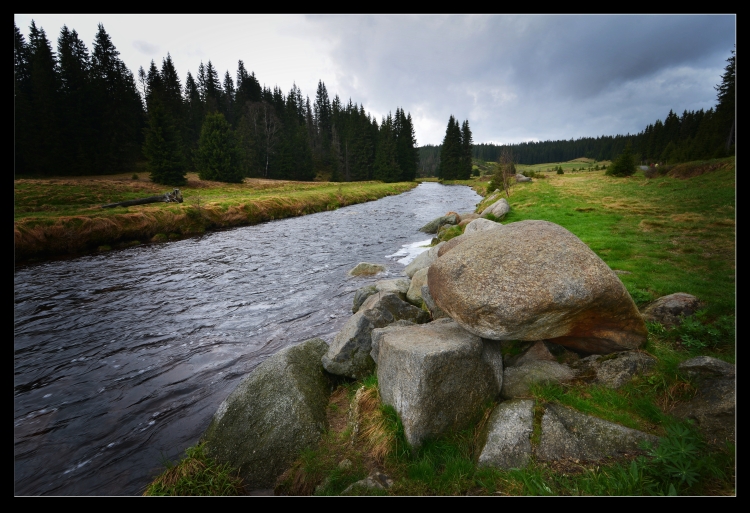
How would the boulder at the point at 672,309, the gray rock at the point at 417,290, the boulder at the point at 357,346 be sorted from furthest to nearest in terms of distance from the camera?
the gray rock at the point at 417,290
the boulder at the point at 357,346
the boulder at the point at 672,309

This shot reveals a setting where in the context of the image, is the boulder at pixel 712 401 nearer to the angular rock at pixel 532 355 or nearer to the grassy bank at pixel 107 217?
the angular rock at pixel 532 355

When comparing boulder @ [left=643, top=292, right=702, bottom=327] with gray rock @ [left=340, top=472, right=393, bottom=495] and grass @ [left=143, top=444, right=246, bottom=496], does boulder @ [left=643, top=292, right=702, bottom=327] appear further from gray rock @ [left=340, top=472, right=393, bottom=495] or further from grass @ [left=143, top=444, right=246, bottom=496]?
grass @ [left=143, top=444, right=246, bottom=496]

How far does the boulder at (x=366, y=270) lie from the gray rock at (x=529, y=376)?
9928 millimetres

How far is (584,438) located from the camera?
361 cm

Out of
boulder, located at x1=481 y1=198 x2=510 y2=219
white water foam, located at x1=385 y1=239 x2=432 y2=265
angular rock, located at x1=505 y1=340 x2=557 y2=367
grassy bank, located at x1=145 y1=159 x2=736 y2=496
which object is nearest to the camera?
grassy bank, located at x1=145 y1=159 x2=736 y2=496

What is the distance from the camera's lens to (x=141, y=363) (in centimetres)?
775

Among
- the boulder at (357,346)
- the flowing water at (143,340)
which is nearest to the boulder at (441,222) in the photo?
the flowing water at (143,340)

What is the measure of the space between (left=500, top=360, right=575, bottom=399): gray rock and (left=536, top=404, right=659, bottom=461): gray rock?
0.63 meters

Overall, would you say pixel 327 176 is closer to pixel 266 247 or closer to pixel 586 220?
pixel 266 247

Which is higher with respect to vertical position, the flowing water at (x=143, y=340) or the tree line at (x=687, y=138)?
the tree line at (x=687, y=138)

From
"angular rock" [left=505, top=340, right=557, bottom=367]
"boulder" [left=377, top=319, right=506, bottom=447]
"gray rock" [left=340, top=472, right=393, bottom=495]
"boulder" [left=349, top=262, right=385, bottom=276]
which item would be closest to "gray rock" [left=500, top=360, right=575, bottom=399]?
"angular rock" [left=505, top=340, right=557, bottom=367]

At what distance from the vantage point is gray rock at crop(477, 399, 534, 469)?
3.65 m

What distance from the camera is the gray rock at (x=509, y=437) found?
12.0 ft

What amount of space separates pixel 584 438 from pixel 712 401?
154 cm
